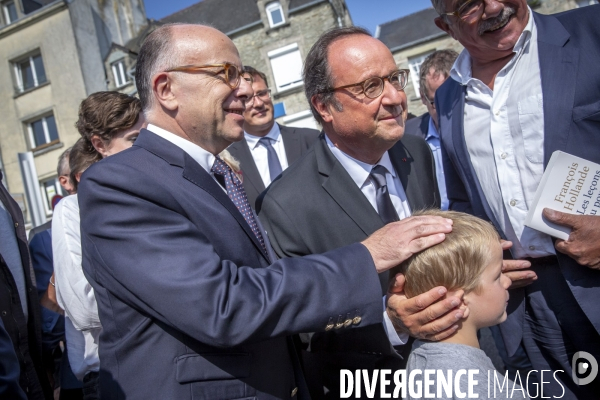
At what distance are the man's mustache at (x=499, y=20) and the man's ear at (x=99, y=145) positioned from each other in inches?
83.8

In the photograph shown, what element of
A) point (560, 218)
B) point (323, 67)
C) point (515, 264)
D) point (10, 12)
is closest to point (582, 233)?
point (560, 218)

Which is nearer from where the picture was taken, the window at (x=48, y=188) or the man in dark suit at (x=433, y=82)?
the man in dark suit at (x=433, y=82)

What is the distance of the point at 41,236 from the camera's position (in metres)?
3.44

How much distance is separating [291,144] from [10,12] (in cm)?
2210

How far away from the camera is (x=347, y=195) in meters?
2.13

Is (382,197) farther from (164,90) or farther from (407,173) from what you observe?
(164,90)

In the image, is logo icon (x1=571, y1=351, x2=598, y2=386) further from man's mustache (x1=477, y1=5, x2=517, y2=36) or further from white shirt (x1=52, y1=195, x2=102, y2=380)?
white shirt (x1=52, y1=195, x2=102, y2=380)

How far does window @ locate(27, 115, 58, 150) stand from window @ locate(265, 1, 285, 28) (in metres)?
9.95

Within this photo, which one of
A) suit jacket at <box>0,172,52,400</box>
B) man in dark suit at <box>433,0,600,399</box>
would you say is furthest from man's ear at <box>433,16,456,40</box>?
suit jacket at <box>0,172,52,400</box>

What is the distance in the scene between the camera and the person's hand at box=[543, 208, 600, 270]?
1781mm

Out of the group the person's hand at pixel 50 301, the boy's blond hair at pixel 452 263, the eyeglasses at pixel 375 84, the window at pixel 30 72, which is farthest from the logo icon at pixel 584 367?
the window at pixel 30 72

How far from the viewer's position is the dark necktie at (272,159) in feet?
13.7

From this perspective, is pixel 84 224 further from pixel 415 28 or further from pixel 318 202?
pixel 415 28

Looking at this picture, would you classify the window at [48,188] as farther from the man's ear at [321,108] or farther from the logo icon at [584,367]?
the logo icon at [584,367]
